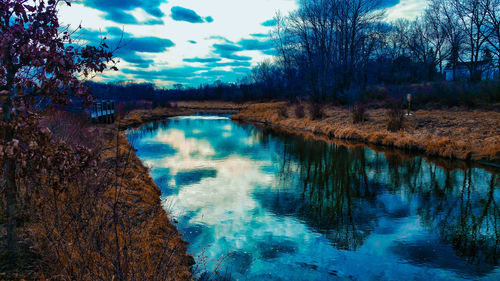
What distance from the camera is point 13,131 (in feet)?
11.3

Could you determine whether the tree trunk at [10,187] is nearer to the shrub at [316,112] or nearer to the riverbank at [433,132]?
the riverbank at [433,132]

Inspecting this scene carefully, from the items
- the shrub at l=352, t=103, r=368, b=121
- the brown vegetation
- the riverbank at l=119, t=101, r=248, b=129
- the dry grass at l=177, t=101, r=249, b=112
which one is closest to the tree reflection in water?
the brown vegetation

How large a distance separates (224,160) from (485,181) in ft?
33.6

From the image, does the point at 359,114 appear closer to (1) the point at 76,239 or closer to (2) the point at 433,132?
(2) the point at 433,132

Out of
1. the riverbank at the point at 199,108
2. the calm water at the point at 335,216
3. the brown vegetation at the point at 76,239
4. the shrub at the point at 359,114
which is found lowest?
the calm water at the point at 335,216

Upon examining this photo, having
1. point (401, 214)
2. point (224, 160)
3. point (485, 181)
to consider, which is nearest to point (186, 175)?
point (224, 160)

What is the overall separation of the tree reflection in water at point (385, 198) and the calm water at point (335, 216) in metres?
0.03

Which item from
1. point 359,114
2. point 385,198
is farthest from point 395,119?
point 385,198

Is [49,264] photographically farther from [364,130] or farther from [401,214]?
[364,130]

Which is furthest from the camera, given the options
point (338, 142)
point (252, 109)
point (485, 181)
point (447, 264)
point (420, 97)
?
point (252, 109)

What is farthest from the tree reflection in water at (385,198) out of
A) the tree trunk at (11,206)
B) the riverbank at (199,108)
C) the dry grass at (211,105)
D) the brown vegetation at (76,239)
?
the dry grass at (211,105)

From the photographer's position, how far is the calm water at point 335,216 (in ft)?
19.9

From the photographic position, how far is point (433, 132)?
704 inches

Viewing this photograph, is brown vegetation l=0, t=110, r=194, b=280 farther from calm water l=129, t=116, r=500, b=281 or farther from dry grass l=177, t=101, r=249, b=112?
dry grass l=177, t=101, r=249, b=112
